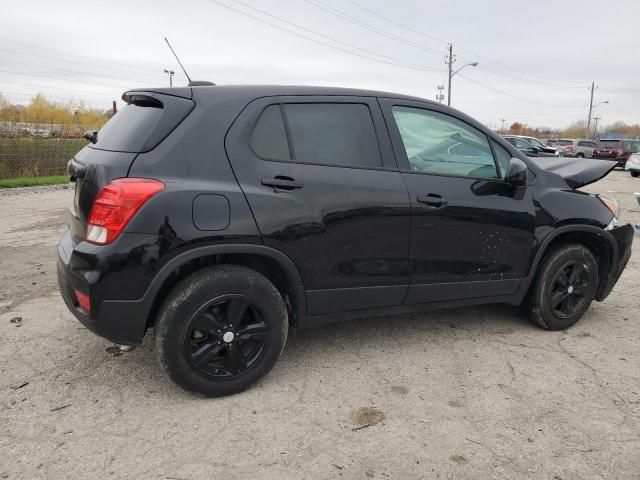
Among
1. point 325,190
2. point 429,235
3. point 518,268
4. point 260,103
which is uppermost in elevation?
point 260,103

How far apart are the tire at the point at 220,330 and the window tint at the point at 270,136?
2.25 ft

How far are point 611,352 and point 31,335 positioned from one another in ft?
13.9

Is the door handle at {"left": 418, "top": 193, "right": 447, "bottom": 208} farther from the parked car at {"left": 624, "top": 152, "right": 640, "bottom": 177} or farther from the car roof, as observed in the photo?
the parked car at {"left": 624, "top": 152, "right": 640, "bottom": 177}

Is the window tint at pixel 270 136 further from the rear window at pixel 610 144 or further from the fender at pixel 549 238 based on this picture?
the rear window at pixel 610 144

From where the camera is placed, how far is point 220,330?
A: 2791 mm

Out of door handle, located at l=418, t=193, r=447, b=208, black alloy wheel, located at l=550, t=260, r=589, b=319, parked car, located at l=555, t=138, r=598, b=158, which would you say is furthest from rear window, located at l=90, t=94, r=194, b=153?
parked car, located at l=555, t=138, r=598, b=158

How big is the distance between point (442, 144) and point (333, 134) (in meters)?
0.87

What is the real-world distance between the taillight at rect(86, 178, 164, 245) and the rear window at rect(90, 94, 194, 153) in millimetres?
228

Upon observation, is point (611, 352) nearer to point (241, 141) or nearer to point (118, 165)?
point (241, 141)

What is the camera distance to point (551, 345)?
370 cm

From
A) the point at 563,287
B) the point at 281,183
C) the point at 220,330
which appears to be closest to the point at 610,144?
the point at 563,287

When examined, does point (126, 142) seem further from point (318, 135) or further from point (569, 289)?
point (569, 289)

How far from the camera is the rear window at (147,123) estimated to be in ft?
8.83

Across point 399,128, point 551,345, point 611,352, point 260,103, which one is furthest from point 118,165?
point 611,352
